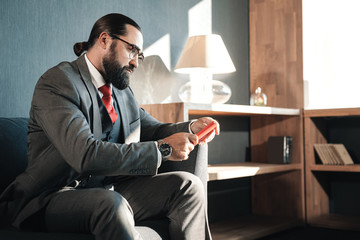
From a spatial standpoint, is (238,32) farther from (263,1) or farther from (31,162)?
(31,162)

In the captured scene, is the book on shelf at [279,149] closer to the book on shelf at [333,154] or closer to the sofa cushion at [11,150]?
the book on shelf at [333,154]

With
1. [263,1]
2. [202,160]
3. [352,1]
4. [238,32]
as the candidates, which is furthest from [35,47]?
[352,1]

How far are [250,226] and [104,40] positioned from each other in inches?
71.9

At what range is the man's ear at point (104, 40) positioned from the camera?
1732 mm

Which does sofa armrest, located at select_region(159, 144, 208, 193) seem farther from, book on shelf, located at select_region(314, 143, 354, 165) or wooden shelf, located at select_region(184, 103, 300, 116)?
book on shelf, located at select_region(314, 143, 354, 165)

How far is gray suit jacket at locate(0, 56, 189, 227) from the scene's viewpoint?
4.61ft

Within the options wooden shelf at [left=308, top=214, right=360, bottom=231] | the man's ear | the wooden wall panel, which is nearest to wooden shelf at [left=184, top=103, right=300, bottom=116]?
the wooden wall panel

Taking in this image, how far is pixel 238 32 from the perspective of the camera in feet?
11.5

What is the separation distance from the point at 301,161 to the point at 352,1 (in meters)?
1.29

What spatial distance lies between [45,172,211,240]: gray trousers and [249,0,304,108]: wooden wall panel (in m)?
1.94

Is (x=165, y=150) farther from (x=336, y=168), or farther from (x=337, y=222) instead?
(x=337, y=222)

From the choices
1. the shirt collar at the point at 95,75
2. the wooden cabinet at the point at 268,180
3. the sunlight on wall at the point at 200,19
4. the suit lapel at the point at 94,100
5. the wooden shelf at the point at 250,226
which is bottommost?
the wooden shelf at the point at 250,226

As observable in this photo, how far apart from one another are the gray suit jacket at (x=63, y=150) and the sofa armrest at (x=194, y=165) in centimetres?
37

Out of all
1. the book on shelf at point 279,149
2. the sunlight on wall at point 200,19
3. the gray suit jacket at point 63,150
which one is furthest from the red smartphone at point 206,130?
the book on shelf at point 279,149
